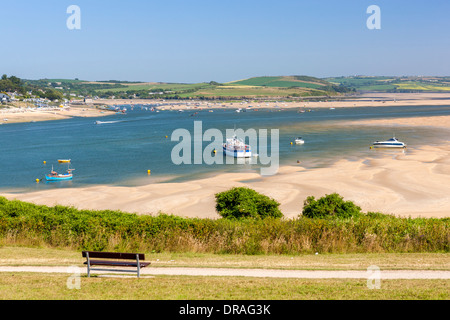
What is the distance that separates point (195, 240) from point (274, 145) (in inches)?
2308

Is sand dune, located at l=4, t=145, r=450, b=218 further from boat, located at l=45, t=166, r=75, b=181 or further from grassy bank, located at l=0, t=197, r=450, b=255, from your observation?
grassy bank, located at l=0, t=197, r=450, b=255

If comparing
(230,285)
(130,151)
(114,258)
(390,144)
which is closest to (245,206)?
(114,258)

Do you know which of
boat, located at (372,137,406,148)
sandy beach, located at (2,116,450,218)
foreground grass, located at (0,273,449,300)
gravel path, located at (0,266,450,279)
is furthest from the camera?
boat, located at (372,137,406,148)

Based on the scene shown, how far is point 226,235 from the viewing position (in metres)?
18.8

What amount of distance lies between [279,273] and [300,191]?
2653cm

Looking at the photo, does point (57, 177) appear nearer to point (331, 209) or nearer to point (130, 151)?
point (130, 151)

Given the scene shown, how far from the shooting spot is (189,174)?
5206cm

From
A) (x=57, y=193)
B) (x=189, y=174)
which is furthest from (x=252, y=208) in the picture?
(x=189, y=174)

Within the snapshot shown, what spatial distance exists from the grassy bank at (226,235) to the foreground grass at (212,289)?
5.18 metres

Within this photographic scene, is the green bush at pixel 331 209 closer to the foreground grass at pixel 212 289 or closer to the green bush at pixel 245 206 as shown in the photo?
the green bush at pixel 245 206

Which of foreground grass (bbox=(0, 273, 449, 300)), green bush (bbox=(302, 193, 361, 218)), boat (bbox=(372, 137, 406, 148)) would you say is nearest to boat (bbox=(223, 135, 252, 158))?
boat (bbox=(372, 137, 406, 148))

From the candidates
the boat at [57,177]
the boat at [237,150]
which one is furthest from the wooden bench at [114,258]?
the boat at [237,150]

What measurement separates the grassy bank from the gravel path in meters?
3.64

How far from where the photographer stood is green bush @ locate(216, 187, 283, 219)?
23828mm
